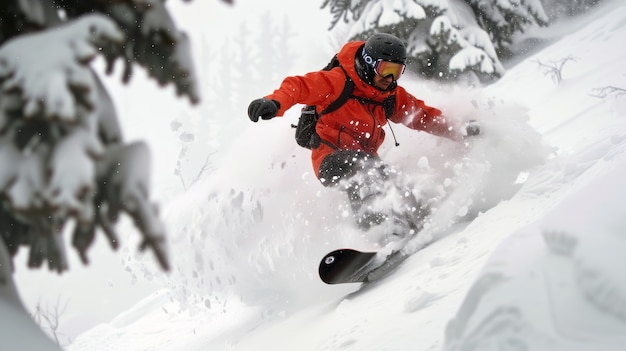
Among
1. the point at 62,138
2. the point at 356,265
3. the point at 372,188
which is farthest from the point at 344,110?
the point at 62,138

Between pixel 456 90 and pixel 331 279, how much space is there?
2.70 m

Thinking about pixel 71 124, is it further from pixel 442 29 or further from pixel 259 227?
pixel 442 29

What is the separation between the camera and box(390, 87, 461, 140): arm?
17.9ft

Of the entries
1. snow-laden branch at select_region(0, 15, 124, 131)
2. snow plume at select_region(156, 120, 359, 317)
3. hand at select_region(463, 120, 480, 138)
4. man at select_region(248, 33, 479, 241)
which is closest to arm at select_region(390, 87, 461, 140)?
man at select_region(248, 33, 479, 241)

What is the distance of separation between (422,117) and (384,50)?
97 centimetres

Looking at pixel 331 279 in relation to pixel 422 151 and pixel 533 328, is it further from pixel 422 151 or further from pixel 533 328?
pixel 533 328

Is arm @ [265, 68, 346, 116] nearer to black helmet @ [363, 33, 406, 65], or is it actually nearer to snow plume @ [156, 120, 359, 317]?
black helmet @ [363, 33, 406, 65]

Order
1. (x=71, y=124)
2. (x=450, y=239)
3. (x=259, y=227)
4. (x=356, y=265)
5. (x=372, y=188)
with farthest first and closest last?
(x=259, y=227) < (x=372, y=188) < (x=356, y=265) < (x=450, y=239) < (x=71, y=124)

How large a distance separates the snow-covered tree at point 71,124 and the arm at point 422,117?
3573mm

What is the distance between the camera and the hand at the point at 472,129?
5.29 m

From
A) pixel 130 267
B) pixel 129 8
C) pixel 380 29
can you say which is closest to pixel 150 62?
pixel 129 8

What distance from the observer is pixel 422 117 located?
18.0 feet

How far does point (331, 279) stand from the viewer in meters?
4.44

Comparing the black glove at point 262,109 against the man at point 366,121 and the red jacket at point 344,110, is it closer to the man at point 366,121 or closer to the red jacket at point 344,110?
the man at point 366,121
